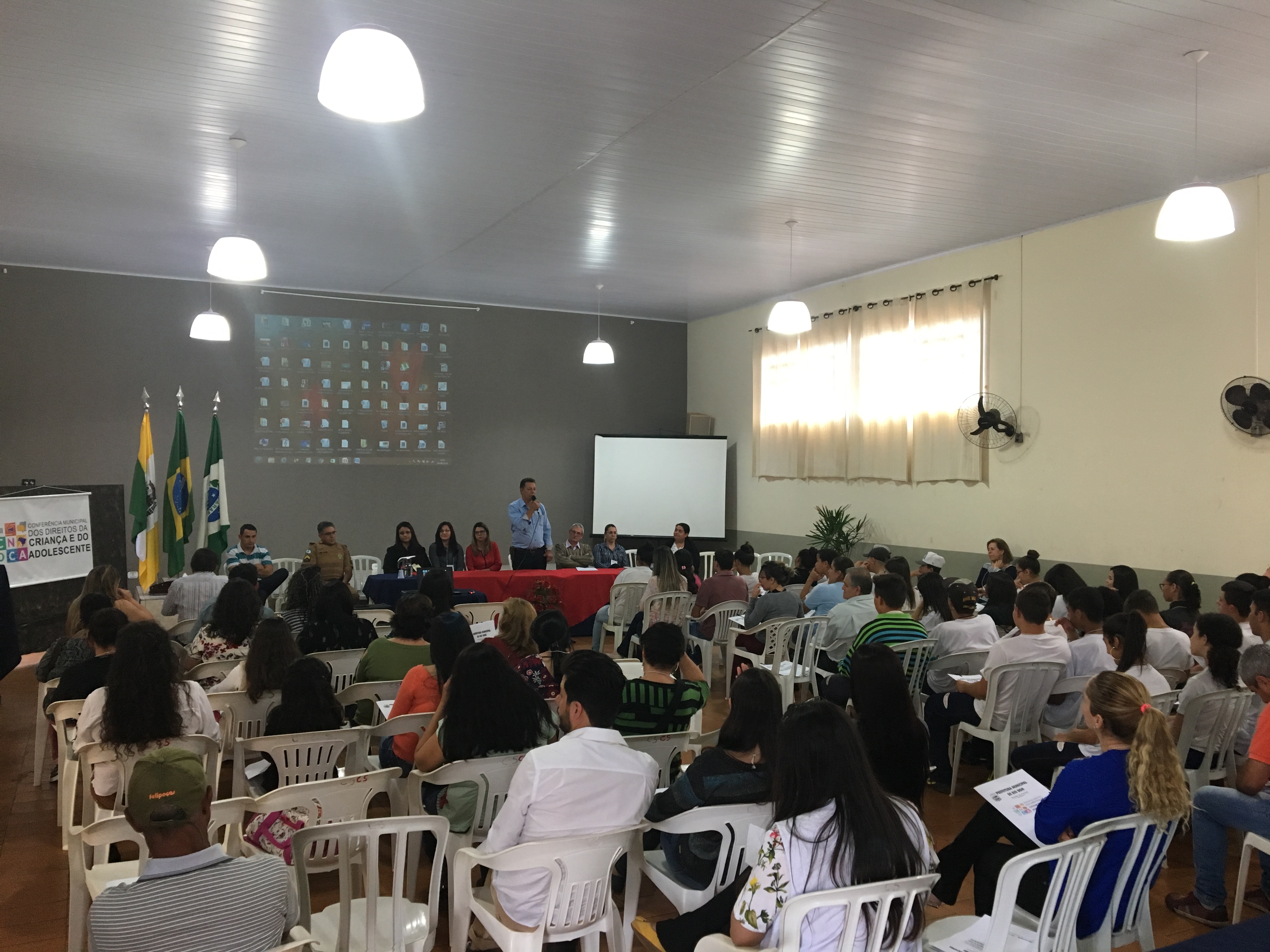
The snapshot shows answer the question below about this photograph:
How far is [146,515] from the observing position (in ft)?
26.5

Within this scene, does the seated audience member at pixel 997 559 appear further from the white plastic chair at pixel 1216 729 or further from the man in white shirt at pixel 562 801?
the man in white shirt at pixel 562 801

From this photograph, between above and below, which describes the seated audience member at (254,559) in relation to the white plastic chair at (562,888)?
above

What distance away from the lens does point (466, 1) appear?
407cm

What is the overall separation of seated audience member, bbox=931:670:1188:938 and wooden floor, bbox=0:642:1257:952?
796 mm

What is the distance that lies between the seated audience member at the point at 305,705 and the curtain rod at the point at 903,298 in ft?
22.4

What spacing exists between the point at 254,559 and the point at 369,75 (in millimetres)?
5959

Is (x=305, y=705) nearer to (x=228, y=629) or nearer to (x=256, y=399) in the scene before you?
(x=228, y=629)

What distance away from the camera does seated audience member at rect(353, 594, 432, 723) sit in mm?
4059

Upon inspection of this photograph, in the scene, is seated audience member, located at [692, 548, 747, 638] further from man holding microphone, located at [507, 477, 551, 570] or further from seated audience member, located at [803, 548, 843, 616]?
man holding microphone, located at [507, 477, 551, 570]

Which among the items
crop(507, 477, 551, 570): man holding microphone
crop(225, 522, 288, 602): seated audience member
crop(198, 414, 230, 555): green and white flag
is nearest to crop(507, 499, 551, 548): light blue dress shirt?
crop(507, 477, 551, 570): man holding microphone

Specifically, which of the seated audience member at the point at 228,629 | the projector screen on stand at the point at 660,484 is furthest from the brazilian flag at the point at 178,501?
the projector screen on stand at the point at 660,484

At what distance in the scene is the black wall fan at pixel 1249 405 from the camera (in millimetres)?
6125

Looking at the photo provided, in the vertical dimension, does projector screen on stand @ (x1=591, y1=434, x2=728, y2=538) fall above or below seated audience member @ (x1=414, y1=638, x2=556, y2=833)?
above

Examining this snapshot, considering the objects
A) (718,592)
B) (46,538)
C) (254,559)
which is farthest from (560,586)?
(46,538)
